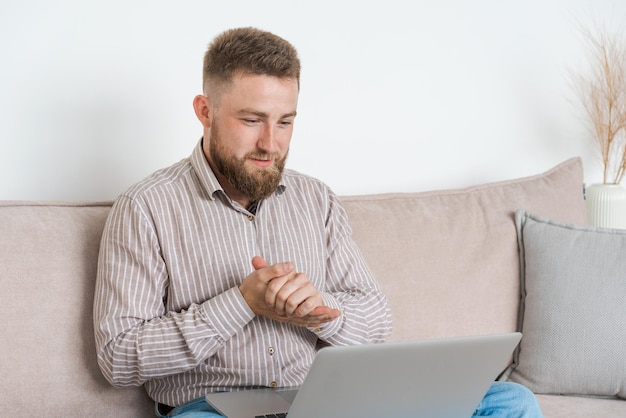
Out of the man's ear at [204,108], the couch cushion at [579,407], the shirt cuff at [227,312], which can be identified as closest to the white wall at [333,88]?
the man's ear at [204,108]

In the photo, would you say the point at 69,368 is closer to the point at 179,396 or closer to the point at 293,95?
the point at 179,396

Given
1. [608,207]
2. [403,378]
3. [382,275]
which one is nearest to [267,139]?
[382,275]

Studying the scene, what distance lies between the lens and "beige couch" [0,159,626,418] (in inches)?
67.0

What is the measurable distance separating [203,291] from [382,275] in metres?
0.53

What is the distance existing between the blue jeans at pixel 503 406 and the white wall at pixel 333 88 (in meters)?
0.69

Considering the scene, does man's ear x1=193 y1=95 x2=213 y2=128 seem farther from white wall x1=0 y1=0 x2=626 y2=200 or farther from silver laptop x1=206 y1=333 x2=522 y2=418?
silver laptop x1=206 y1=333 x2=522 y2=418

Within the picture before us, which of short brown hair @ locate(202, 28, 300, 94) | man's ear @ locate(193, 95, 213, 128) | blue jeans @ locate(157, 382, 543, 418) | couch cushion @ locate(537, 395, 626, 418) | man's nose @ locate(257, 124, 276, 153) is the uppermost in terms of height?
short brown hair @ locate(202, 28, 300, 94)

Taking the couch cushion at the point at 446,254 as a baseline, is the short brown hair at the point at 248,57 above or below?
above

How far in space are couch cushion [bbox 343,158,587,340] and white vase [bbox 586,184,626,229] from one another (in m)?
0.40

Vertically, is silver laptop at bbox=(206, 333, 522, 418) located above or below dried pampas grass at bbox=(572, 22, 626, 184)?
below

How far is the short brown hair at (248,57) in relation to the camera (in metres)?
1.76

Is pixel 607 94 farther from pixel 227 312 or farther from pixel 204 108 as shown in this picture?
pixel 227 312

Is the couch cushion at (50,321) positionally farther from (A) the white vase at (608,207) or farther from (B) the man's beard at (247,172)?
(A) the white vase at (608,207)

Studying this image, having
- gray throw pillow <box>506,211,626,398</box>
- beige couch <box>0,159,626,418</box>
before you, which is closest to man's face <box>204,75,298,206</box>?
beige couch <box>0,159,626,418</box>
